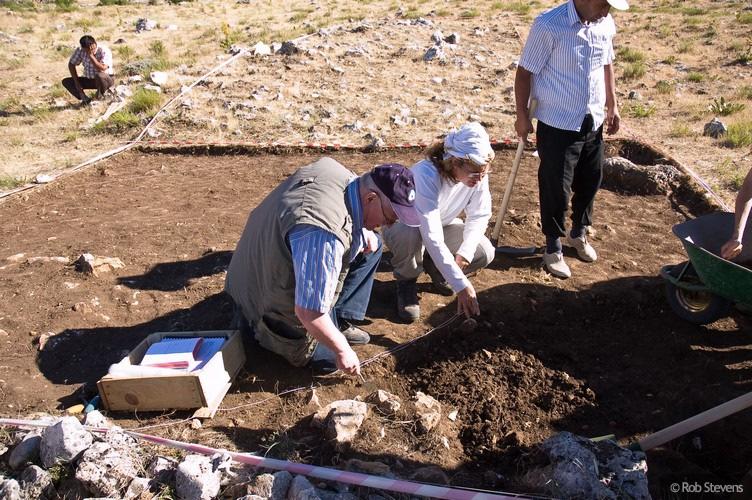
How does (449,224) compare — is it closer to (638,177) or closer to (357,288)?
(357,288)

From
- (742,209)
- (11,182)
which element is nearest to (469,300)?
(742,209)

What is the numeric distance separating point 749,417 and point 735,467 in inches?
13.0

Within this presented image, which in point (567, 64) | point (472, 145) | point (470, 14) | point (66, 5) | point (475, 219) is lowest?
point (475, 219)

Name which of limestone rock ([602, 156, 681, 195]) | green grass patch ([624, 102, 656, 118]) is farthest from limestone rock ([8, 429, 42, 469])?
green grass patch ([624, 102, 656, 118])

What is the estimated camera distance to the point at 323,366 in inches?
143

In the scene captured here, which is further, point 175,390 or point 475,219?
point 475,219

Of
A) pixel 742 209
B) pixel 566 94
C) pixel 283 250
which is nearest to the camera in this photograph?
pixel 283 250

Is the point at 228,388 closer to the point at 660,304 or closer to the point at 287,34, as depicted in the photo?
the point at 660,304

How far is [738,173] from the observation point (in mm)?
6004

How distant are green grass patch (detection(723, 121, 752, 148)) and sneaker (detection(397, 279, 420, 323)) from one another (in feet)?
15.9

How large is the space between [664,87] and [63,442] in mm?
9200

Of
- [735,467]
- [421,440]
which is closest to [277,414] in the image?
[421,440]

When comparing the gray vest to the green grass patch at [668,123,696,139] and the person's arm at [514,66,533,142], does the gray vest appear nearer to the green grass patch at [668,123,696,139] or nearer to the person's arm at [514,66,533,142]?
the person's arm at [514,66,533,142]

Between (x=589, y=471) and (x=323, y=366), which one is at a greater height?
(x=589, y=471)
